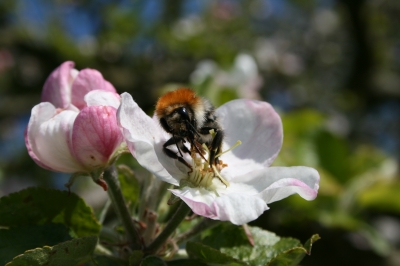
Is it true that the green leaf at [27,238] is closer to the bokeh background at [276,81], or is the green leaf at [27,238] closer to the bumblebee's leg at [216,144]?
the bumblebee's leg at [216,144]

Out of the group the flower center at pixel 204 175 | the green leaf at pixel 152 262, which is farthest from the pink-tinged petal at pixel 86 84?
the green leaf at pixel 152 262

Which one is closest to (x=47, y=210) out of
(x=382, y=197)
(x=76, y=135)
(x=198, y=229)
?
(x=76, y=135)

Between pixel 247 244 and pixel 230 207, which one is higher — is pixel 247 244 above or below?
below

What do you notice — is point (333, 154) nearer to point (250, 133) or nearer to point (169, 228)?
point (250, 133)

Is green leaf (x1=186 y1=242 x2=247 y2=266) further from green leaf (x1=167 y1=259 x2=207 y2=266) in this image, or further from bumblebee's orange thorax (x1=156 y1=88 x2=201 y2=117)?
bumblebee's orange thorax (x1=156 y1=88 x2=201 y2=117)

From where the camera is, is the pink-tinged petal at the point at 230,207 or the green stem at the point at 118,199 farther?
the green stem at the point at 118,199

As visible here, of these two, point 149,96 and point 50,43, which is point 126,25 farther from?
point 149,96

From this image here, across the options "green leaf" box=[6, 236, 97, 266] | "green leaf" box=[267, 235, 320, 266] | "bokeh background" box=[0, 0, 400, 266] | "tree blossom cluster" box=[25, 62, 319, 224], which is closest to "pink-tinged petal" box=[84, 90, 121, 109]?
"tree blossom cluster" box=[25, 62, 319, 224]

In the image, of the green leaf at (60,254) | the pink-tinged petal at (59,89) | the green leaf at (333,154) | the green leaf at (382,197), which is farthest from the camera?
the green leaf at (333,154)
